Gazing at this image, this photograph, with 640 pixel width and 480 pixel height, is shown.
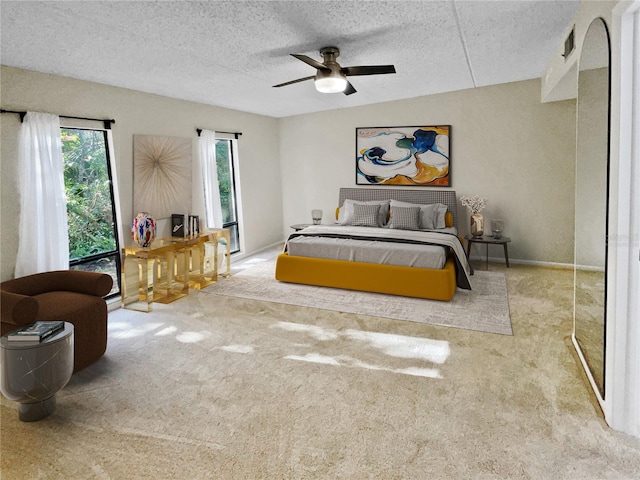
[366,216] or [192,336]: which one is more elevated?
[366,216]

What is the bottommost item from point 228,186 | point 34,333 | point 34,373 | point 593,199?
point 34,373

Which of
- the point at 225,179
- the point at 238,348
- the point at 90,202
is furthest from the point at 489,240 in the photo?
the point at 90,202

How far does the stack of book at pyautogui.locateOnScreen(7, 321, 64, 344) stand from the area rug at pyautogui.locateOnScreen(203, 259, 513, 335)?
7.53 feet

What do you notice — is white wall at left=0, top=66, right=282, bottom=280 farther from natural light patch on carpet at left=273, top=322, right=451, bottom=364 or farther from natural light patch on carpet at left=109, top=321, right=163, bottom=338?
natural light patch on carpet at left=273, top=322, right=451, bottom=364

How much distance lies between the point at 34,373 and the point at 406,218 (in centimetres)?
458

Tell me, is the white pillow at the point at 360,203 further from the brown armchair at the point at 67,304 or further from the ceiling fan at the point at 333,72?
the brown armchair at the point at 67,304

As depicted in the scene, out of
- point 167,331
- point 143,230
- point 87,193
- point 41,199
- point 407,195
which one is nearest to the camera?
point 41,199

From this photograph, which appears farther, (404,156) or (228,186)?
A: (404,156)

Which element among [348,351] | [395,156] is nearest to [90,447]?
[348,351]

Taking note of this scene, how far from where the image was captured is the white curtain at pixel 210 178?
18.1 ft

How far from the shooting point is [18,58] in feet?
10.3

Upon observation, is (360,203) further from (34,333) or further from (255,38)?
(34,333)

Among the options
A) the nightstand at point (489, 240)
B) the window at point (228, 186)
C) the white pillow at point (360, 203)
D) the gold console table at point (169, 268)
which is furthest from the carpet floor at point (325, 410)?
the window at point (228, 186)

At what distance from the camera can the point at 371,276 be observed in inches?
183
